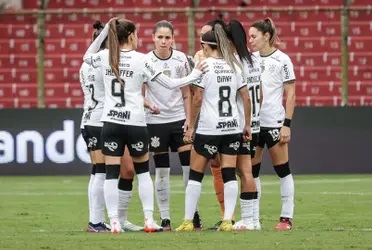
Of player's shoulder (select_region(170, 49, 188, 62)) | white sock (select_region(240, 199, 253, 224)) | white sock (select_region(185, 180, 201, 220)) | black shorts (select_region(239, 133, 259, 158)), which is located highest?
player's shoulder (select_region(170, 49, 188, 62))

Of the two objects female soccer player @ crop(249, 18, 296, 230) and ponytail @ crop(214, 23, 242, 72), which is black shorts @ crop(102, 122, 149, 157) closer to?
ponytail @ crop(214, 23, 242, 72)

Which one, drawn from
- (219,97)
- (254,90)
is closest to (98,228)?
(219,97)

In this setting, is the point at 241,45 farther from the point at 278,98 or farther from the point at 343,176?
the point at 343,176

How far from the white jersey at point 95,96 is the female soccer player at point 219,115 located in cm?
95

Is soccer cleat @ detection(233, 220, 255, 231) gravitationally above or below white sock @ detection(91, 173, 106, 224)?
below

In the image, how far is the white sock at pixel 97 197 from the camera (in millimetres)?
12086

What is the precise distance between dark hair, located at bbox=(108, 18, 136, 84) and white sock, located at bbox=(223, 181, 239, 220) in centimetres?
153

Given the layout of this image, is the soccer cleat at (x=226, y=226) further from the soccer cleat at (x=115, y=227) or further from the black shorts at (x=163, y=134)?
the black shorts at (x=163, y=134)

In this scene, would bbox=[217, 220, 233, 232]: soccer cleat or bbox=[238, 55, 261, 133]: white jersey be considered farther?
bbox=[238, 55, 261, 133]: white jersey

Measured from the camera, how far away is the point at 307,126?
22.4 meters

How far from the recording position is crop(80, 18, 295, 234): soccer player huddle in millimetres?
11602

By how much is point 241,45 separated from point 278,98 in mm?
837

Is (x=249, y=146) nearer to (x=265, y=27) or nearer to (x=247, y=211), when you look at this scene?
(x=247, y=211)

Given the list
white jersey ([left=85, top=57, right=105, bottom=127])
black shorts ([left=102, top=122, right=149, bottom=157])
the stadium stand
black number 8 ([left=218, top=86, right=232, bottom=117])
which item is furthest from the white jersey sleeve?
the stadium stand
